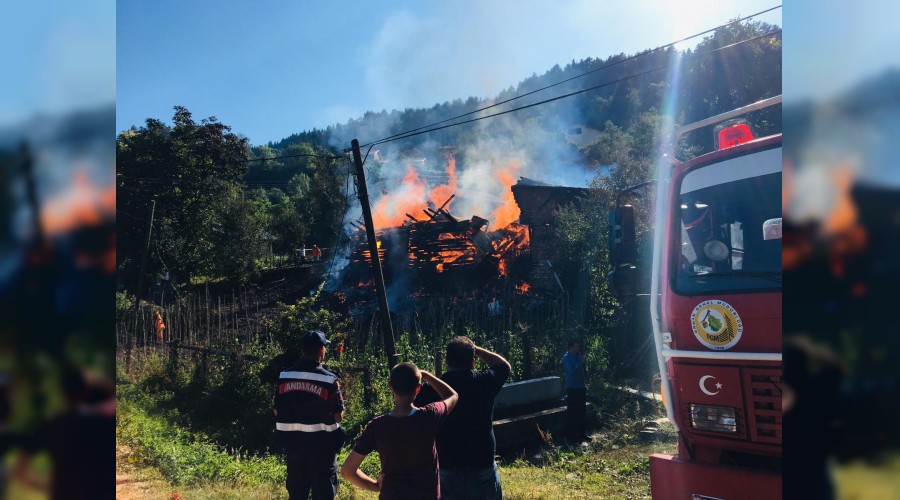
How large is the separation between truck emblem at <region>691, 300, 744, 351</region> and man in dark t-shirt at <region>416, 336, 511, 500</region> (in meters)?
1.48

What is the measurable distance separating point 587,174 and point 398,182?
5.19 meters

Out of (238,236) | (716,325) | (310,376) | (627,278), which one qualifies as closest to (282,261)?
(238,236)

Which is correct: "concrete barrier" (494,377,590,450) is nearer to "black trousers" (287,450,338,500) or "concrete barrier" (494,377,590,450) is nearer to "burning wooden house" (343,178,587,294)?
"black trousers" (287,450,338,500)

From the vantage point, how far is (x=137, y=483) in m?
6.26

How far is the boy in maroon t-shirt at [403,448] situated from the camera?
314 centimetres

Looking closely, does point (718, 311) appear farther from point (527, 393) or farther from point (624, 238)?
point (527, 393)

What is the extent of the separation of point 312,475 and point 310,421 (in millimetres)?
425

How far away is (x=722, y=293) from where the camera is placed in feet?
12.5

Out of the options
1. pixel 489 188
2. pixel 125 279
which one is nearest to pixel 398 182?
pixel 489 188

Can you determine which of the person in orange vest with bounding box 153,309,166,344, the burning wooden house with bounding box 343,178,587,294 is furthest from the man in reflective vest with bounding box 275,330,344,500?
the burning wooden house with bounding box 343,178,587,294

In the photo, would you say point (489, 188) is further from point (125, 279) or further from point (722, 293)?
point (722, 293)

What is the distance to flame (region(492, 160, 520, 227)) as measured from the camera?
15.5 meters

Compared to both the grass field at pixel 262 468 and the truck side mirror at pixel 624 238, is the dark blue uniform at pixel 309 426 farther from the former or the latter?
the truck side mirror at pixel 624 238

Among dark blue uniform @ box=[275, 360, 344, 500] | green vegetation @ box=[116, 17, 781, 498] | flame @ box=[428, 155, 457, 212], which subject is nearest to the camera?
dark blue uniform @ box=[275, 360, 344, 500]
